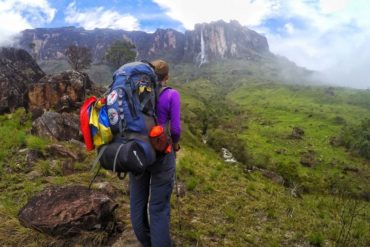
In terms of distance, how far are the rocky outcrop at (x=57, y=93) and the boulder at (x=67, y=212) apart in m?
15.1

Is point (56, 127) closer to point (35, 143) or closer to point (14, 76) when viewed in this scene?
point (35, 143)

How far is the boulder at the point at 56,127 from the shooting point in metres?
15.5

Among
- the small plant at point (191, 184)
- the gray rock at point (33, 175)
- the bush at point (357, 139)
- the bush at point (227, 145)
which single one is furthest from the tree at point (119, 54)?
the gray rock at point (33, 175)

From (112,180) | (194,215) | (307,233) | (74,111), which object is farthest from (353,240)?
(74,111)

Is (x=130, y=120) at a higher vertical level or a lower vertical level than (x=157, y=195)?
higher

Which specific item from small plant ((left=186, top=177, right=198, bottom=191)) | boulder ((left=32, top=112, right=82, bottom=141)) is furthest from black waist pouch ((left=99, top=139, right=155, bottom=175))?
boulder ((left=32, top=112, right=82, bottom=141))

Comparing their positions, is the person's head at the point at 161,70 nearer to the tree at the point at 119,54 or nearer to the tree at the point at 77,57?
the tree at the point at 77,57

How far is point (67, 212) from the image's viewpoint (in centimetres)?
722

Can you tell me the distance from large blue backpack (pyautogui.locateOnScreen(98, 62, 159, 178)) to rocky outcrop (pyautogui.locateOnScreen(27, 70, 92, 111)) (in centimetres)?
1750

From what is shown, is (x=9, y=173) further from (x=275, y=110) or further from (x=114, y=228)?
(x=275, y=110)

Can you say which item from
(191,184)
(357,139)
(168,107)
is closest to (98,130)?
(168,107)

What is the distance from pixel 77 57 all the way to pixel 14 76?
48.5 metres

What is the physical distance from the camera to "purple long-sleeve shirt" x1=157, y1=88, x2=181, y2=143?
5.78 meters

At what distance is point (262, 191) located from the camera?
14031 mm
